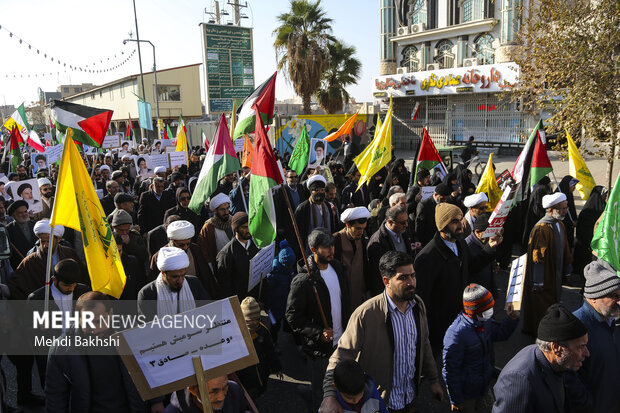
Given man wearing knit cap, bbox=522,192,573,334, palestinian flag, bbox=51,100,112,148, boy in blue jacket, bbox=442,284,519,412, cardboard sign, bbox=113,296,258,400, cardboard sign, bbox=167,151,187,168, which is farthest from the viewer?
cardboard sign, bbox=167,151,187,168

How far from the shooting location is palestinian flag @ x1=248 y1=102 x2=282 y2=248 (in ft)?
15.0

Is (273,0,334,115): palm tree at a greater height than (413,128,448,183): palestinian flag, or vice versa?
(273,0,334,115): palm tree

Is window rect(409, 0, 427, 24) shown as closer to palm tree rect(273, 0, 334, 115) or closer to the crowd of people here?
palm tree rect(273, 0, 334, 115)

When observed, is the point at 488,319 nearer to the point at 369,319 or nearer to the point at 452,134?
the point at 369,319

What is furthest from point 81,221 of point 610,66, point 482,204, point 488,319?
point 610,66

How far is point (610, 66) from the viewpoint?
29.1 ft

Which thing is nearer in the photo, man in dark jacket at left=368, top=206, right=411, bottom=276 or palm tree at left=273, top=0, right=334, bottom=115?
man in dark jacket at left=368, top=206, right=411, bottom=276

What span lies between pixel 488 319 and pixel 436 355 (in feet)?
4.26

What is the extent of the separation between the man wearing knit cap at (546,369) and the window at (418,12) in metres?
30.4

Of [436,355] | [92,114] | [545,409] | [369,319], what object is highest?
[92,114]

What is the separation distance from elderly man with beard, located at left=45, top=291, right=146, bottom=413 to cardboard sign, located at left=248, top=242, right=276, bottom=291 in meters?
1.79

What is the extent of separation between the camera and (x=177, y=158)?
10883 mm

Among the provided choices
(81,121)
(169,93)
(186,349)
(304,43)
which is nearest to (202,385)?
(186,349)

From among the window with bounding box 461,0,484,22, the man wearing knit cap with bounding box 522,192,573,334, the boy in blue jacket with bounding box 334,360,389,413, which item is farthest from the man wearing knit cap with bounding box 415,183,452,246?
the window with bounding box 461,0,484,22
